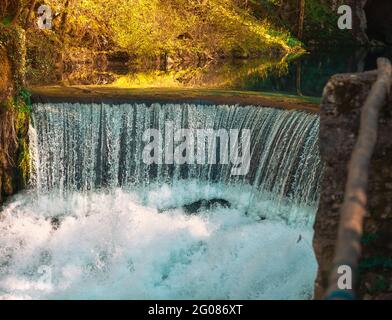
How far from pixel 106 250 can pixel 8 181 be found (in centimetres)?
243

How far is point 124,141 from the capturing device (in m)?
11.4

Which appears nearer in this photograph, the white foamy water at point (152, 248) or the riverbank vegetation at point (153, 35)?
the white foamy water at point (152, 248)

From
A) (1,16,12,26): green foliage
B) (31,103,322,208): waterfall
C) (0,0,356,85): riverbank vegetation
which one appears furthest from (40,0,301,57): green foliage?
(31,103,322,208): waterfall

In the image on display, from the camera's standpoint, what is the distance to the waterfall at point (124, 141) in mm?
10922

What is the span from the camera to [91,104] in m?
11.5

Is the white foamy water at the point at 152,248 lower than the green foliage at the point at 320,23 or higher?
lower

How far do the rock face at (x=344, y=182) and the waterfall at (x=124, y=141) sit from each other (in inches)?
201

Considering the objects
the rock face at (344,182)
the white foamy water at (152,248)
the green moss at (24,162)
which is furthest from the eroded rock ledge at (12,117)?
the rock face at (344,182)

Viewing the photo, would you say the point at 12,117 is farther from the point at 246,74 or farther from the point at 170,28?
the point at 170,28

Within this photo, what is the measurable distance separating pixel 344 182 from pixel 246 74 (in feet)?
51.8

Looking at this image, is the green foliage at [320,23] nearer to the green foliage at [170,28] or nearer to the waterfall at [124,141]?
the green foliage at [170,28]

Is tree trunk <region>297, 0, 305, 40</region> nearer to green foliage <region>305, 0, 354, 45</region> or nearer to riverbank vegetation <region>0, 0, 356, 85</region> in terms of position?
riverbank vegetation <region>0, 0, 356, 85</region>
